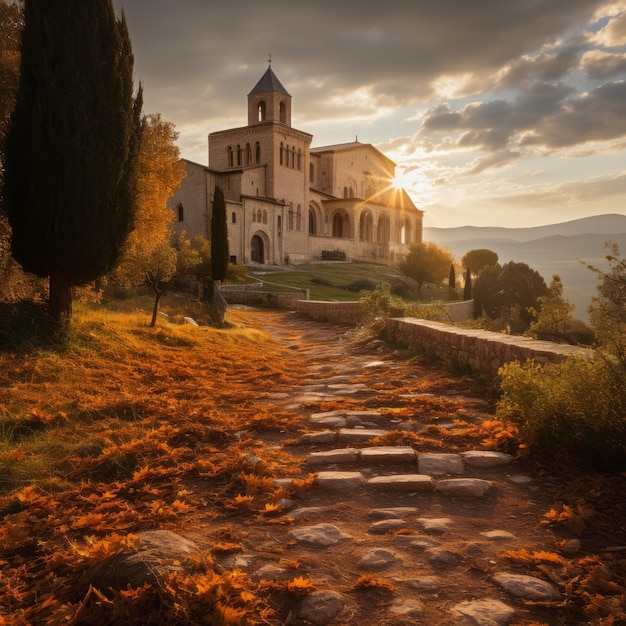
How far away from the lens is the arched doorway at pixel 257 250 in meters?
48.7

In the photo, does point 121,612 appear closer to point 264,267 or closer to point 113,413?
point 113,413

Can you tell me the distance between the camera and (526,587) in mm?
2697

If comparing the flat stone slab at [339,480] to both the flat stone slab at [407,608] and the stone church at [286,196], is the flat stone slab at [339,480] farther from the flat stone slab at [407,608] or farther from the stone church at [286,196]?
the stone church at [286,196]

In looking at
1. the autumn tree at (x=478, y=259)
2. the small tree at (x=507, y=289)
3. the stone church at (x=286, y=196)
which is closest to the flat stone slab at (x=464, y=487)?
the stone church at (x=286, y=196)

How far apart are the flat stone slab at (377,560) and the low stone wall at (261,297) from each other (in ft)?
86.7

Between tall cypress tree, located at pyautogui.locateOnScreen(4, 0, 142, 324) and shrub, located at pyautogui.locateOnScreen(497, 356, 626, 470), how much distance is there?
7.59m

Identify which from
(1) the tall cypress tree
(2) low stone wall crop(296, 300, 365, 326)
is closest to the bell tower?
(2) low stone wall crop(296, 300, 365, 326)

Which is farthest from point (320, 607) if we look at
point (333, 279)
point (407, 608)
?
point (333, 279)

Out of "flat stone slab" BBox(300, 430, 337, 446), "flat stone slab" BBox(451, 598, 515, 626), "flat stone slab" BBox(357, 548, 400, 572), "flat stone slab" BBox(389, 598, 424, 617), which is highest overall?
"flat stone slab" BBox(451, 598, 515, 626)

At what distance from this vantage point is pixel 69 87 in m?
8.68

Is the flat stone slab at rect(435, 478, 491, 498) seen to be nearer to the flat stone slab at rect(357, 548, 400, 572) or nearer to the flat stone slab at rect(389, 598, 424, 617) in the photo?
the flat stone slab at rect(357, 548, 400, 572)

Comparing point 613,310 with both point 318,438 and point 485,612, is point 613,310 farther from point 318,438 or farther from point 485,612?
point 485,612

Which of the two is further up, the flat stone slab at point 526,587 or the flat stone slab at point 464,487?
the flat stone slab at point 526,587

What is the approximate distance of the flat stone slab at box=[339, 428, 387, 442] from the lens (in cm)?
543
